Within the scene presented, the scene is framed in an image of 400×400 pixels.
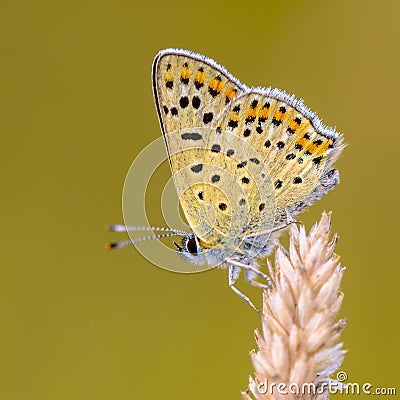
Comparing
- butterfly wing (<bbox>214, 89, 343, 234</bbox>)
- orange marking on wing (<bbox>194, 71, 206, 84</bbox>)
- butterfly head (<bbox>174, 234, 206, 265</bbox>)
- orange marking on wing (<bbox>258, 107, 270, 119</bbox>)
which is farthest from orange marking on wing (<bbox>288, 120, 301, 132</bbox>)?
butterfly head (<bbox>174, 234, 206, 265</bbox>)

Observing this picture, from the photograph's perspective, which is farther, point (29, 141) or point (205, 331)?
point (29, 141)

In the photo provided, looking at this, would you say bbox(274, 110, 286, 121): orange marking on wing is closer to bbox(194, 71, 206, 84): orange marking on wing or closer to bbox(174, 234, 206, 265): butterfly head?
bbox(194, 71, 206, 84): orange marking on wing

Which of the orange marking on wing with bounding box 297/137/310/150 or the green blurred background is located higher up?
the green blurred background

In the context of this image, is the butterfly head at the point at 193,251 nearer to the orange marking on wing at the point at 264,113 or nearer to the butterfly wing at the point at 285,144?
the butterfly wing at the point at 285,144

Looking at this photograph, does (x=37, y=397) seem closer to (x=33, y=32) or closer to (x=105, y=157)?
(x=105, y=157)

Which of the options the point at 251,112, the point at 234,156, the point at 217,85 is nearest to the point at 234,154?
the point at 234,156

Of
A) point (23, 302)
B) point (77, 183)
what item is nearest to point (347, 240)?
point (77, 183)
